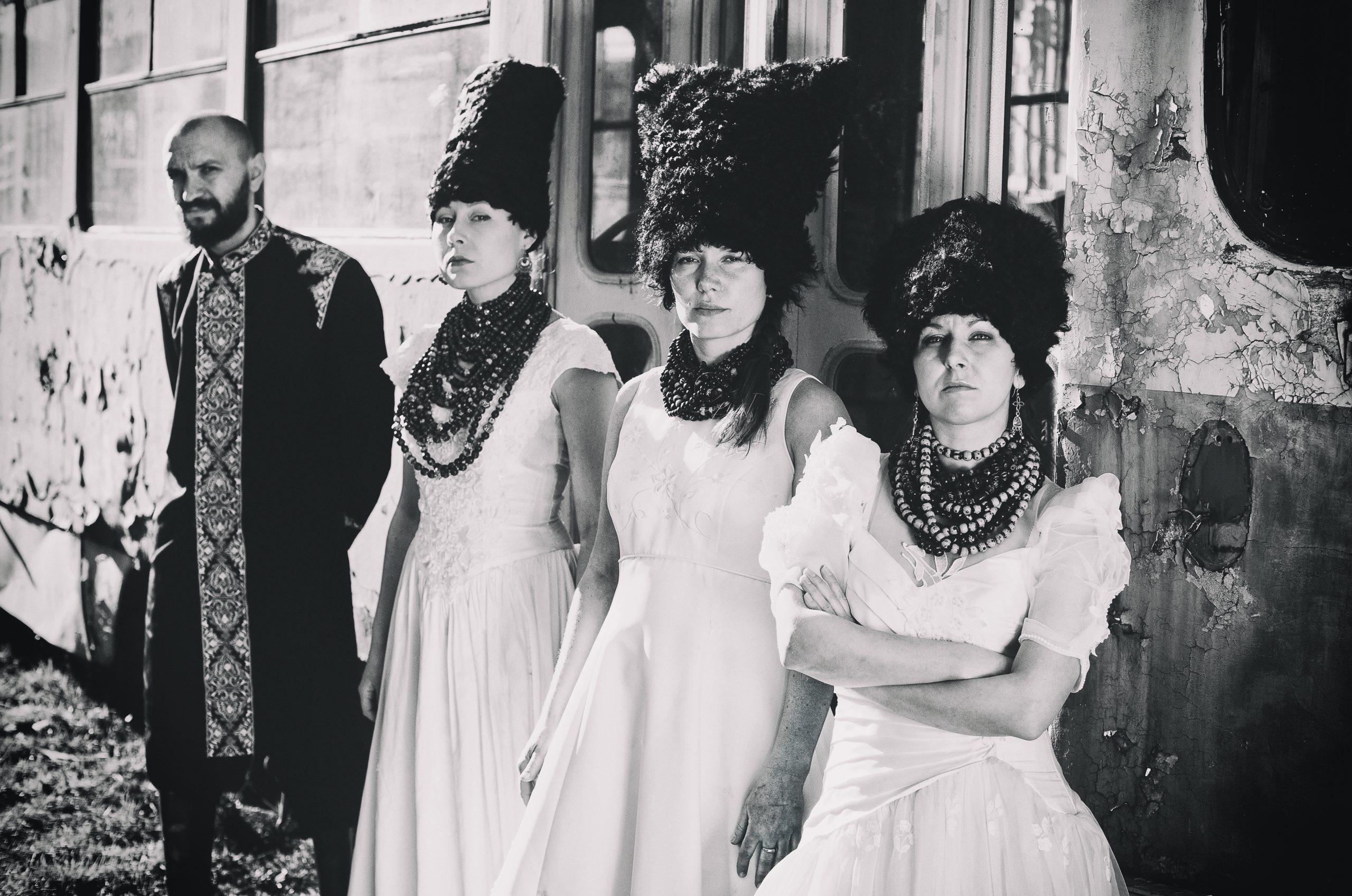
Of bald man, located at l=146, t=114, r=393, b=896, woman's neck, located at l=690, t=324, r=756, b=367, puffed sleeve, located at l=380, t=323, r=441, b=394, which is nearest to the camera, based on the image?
woman's neck, located at l=690, t=324, r=756, b=367

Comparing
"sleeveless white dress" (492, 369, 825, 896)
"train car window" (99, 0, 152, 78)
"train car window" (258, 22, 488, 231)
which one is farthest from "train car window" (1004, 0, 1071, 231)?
"train car window" (99, 0, 152, 78)

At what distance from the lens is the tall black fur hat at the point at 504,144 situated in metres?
2.57

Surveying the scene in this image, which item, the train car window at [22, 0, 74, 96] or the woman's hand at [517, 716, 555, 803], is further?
the train car window at [22, 0, 74, 96]

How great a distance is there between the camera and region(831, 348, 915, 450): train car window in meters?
2.34

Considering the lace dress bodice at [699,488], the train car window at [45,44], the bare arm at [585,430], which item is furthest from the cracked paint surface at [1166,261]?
the train car window at [45,44]

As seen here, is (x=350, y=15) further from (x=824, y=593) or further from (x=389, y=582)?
(x=824, y=593)

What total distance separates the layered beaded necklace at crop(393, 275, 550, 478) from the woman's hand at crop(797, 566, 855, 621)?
3.10 feet

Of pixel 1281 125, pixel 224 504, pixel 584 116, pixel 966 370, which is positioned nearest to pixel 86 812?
pixel 224 504

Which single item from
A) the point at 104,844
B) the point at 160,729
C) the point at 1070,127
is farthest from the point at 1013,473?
the point at 104,844

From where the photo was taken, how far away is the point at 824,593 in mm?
1768

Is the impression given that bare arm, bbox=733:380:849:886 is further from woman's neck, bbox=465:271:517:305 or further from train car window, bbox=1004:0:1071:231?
woman's neck, bbox=465:271:517:305

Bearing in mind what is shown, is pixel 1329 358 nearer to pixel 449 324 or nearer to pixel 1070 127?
pixel 1070 127

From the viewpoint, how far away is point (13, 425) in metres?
4.17

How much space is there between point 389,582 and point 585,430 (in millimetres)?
627
